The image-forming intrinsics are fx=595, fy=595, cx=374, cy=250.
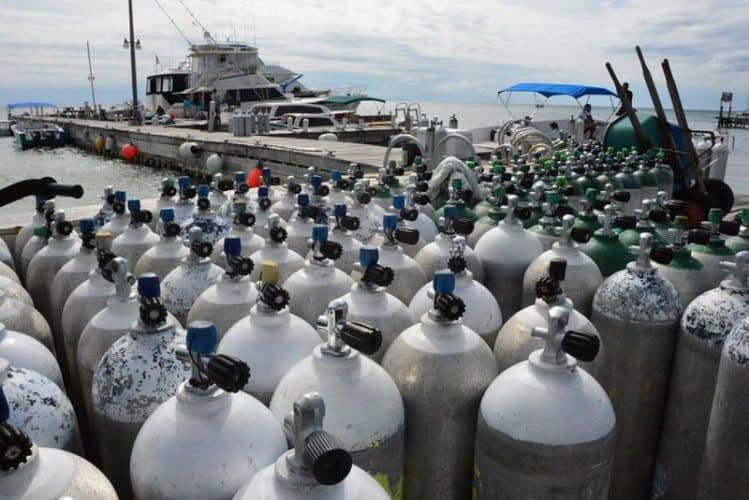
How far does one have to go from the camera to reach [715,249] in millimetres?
3258

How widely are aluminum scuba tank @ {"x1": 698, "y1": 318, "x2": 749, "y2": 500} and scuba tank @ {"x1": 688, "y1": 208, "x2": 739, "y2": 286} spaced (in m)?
0.98

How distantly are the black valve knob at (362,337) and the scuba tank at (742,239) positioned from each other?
107 inches

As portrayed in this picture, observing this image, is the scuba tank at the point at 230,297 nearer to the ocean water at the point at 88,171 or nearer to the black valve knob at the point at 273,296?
the black valve knob at the point at 273,296

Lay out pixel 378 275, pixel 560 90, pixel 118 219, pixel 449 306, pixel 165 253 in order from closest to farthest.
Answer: pixel 449 306 < pixel 378 275 < pixel 165 253 < pixel 118 219 < pixel 560 90

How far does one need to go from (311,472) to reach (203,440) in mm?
375

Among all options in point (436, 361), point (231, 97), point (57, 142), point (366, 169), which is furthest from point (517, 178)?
point (57, 142)

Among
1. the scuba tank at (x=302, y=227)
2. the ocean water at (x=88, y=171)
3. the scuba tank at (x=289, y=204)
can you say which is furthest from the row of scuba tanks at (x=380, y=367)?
the ocean water at (x=88, y=171)

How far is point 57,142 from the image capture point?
29.9m

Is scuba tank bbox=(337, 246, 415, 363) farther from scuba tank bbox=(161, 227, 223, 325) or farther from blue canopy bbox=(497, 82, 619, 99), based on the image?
blue canopy bbox=(497, 82, 619, 99)

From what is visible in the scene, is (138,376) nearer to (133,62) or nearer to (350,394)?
A: (350,394)

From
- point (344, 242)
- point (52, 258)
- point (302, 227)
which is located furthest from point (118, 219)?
point (344, 242)

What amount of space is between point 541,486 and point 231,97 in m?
31.2

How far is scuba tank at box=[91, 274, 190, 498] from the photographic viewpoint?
1880mm

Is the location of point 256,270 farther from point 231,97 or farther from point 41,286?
point 231,97
